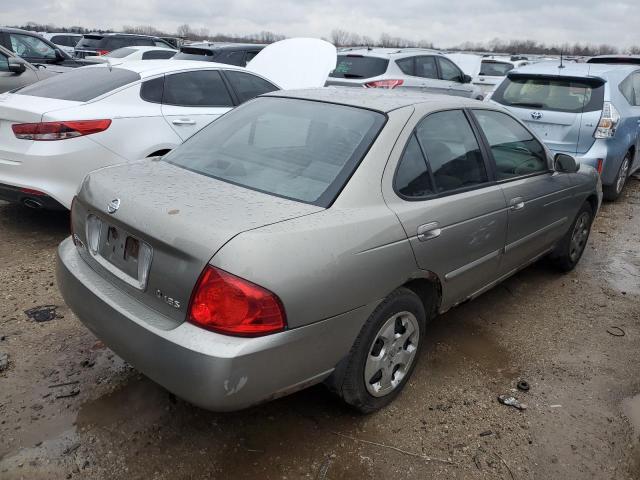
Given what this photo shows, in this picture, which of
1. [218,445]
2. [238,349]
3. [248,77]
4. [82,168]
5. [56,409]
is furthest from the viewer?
[248,77]

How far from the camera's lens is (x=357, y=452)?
101 inches

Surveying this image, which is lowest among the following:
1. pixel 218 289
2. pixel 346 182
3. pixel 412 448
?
pixel 412 448

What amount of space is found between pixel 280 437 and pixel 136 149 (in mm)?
3179

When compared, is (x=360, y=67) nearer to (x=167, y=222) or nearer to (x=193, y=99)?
(x=193, y=99)

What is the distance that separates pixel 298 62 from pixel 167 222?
681 centimetres

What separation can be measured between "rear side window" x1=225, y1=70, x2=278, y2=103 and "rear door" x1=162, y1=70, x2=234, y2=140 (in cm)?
15

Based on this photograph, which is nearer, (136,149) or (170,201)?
(170,201)

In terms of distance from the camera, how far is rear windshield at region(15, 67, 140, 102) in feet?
16.1

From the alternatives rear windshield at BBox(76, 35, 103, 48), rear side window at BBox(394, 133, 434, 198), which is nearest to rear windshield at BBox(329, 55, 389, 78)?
rear side window at BBox(394, 133, 434, 198)

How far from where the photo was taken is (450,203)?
295 cm

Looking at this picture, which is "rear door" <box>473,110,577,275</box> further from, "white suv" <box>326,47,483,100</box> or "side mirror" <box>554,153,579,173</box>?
"white suv" <box>326,47,483,100</box>

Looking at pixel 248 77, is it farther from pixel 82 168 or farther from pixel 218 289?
pixel 218 289

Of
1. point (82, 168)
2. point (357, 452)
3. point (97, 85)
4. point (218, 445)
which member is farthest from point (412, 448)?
point (97, 85)

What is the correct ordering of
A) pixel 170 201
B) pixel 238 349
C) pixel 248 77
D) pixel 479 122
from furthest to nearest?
pixel 248 77
pixel 479 122
pixel 170 201
pixel 238 349
